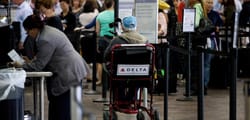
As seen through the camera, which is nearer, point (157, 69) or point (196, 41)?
point (157, 69)

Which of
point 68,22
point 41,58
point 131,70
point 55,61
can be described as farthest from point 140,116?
point 68,22

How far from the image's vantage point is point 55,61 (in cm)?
754

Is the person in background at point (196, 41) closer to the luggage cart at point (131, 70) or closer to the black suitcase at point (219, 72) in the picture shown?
the black suitcase at point (219, 72)

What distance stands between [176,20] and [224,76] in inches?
64.9

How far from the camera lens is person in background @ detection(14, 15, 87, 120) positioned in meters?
7.42

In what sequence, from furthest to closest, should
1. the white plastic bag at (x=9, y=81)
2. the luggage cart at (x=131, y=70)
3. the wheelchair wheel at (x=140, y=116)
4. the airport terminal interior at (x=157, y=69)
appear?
1. the wheelchair wheel at (x=140, y=116)
2. the luggage cart at (x=131, y=70)
3. the airport terminal interior at (x=157, y=69)
4. the white plastic bag at (x=9, y=81)

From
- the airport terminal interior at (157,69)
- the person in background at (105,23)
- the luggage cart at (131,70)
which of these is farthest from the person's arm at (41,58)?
the person in background at (105,23)

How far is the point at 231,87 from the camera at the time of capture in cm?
703

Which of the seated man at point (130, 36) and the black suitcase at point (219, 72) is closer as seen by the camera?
the seated man at point (130, 36)

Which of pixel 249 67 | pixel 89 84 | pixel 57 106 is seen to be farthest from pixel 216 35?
pixel 57 106

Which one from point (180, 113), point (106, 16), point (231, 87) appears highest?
point (106, 16)

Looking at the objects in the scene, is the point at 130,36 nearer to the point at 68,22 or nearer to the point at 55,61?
the point at 55,61

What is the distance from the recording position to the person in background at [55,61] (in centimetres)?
742

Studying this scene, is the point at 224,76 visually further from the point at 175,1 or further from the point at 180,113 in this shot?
the point at 180,113
